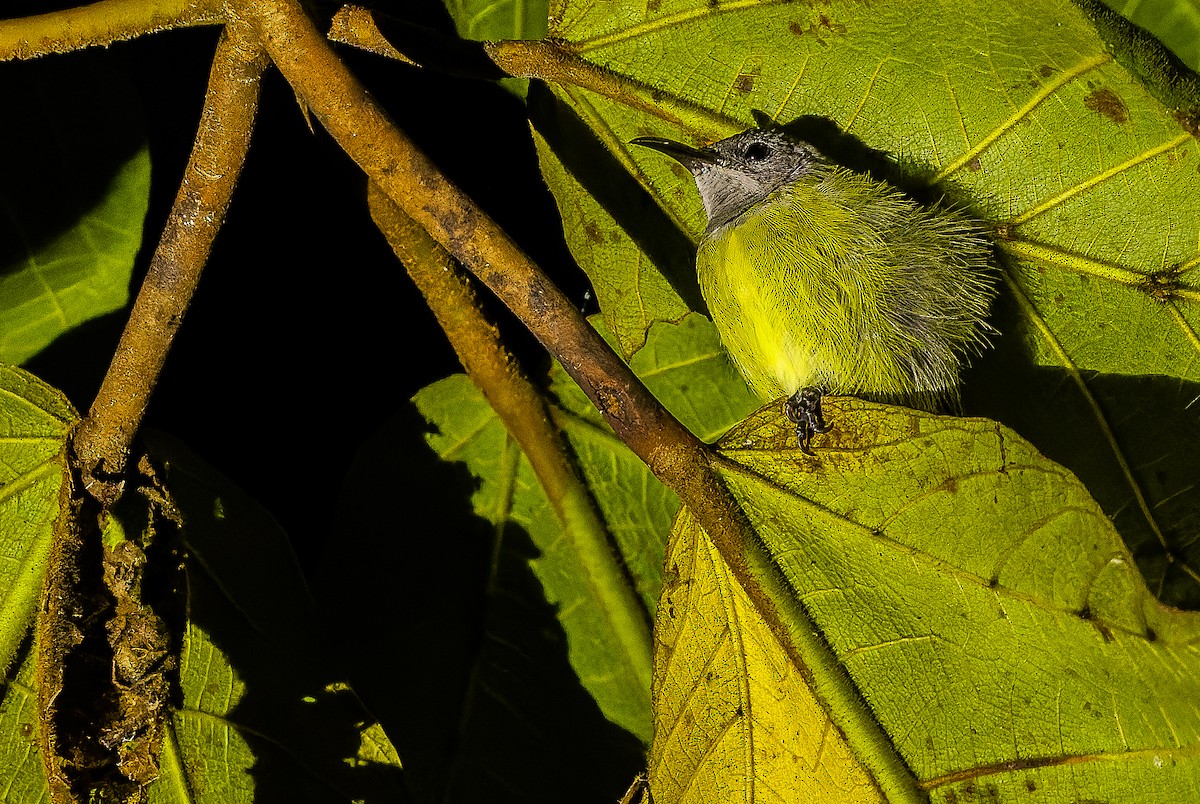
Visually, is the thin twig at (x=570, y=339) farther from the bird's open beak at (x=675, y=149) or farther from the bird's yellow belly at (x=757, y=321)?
the bird's yellow belly at (x=757, y=321)

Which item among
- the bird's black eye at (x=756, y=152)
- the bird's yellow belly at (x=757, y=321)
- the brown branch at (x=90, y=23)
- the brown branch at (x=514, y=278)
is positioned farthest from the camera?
the bird's yellow belly at (x=757, y=321)

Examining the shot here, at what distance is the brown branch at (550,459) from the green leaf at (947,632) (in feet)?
1.34

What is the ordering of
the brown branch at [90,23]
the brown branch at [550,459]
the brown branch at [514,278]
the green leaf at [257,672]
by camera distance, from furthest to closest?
the brown branch at [550,459], the green leaf at [257,672], the brown branch at [90,23], the brown branch at [514,278]

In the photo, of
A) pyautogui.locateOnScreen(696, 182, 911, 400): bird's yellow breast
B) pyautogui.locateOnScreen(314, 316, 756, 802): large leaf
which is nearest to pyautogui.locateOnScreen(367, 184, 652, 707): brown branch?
pyautogui.locateOnScreen(314, 316, 756, 802): large leaf

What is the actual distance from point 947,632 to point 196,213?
2.99 ft

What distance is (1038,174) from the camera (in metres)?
1.40

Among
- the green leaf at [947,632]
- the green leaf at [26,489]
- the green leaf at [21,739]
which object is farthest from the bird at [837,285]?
the green leaf at [21,739]

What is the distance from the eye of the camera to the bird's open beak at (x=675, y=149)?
149 centimetres

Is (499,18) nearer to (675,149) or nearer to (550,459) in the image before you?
(675,149)

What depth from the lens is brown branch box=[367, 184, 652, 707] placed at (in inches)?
58.3

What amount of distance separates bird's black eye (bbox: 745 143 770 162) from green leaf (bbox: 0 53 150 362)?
34.1 inches

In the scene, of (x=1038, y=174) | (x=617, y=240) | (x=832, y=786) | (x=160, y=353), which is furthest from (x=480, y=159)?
(x=832, y=786)

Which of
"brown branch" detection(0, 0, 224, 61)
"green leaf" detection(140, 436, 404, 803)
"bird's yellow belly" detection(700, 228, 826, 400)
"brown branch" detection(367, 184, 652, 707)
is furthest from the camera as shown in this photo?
"bird's yellow belly" detection(700, 228, 826, 400)

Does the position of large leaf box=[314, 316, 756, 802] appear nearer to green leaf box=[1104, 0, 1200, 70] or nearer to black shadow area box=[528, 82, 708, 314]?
black shadow area box=[528, 82, 708, 314]
